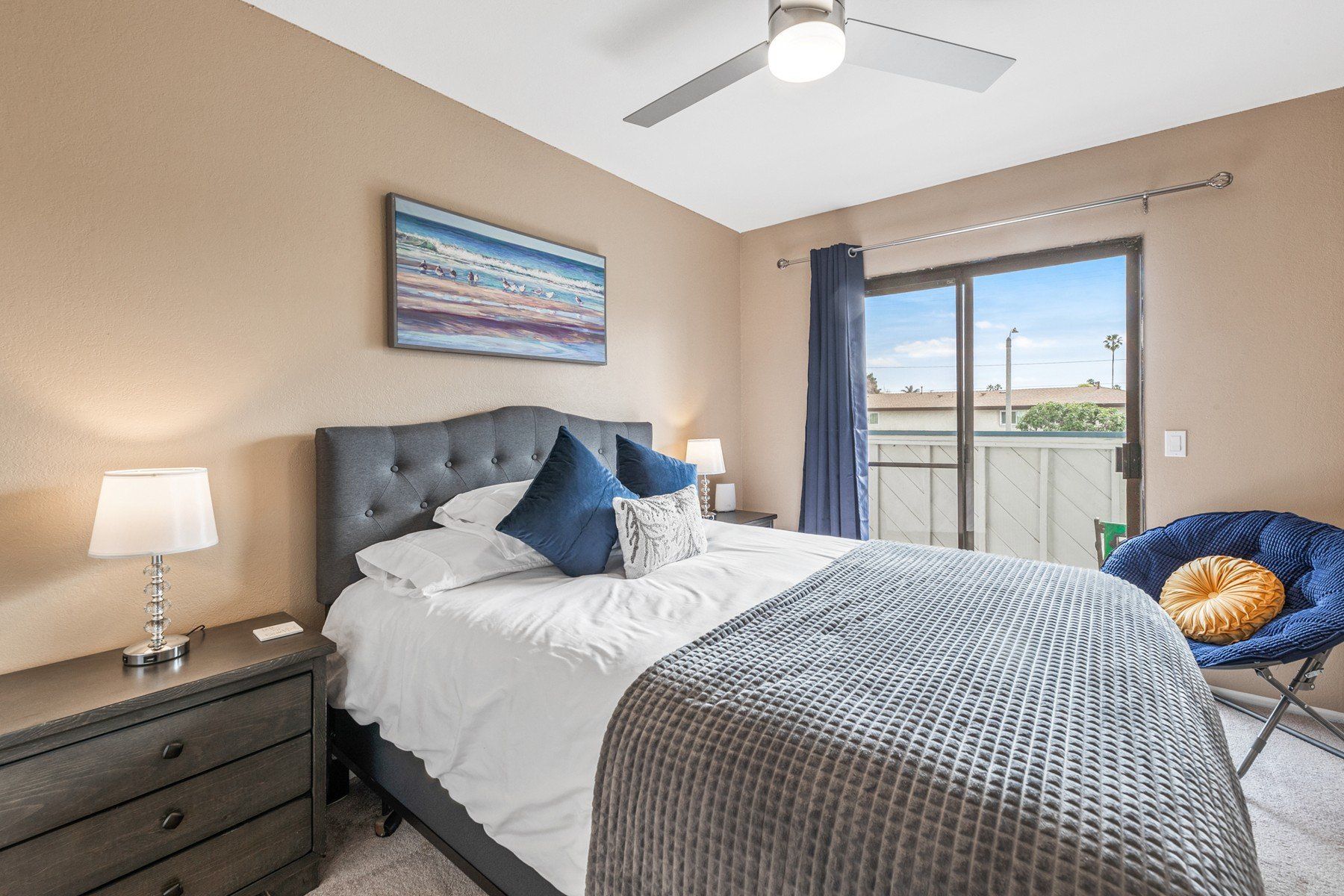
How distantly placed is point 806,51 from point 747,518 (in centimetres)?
253

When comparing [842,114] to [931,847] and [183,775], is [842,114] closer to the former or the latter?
[931,847]

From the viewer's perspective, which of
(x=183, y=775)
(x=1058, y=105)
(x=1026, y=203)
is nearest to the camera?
(x=183, y=775)

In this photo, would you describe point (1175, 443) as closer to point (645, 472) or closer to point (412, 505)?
point (645, 472)

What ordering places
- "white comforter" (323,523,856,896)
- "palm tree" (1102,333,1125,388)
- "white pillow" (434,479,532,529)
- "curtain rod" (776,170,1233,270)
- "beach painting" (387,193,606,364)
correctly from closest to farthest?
1. "white comforter" (323,523,856,896)
2. "white pillow" (434,479,532,529)
3. "beach painting" (387,193,606,364)
4. "curtain rod" (776,170,1233,270)
5. "palm tree" (1102,333,1125,388)

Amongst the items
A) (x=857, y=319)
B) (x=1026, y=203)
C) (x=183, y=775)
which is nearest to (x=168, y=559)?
(x=183, y=775)

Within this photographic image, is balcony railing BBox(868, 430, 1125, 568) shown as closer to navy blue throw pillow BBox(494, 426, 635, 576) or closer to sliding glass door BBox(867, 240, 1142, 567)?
sliding glass door BBox(867, 240, 1142, 567)

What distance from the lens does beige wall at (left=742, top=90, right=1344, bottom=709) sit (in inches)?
100

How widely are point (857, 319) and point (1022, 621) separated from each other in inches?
101

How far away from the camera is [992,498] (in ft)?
11.6

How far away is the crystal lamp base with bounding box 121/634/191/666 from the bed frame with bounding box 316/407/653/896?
0.45 metres

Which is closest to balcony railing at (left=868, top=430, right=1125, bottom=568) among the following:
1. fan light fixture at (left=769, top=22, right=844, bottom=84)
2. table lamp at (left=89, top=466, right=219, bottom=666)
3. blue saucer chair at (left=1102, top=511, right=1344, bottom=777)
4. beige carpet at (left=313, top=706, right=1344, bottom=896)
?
blue saucer chair at (left=1102, top=511, right=1344, bottom=777)

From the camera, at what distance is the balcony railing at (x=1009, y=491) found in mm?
3234

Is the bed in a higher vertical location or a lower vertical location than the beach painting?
lower

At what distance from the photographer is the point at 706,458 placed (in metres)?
3.52
